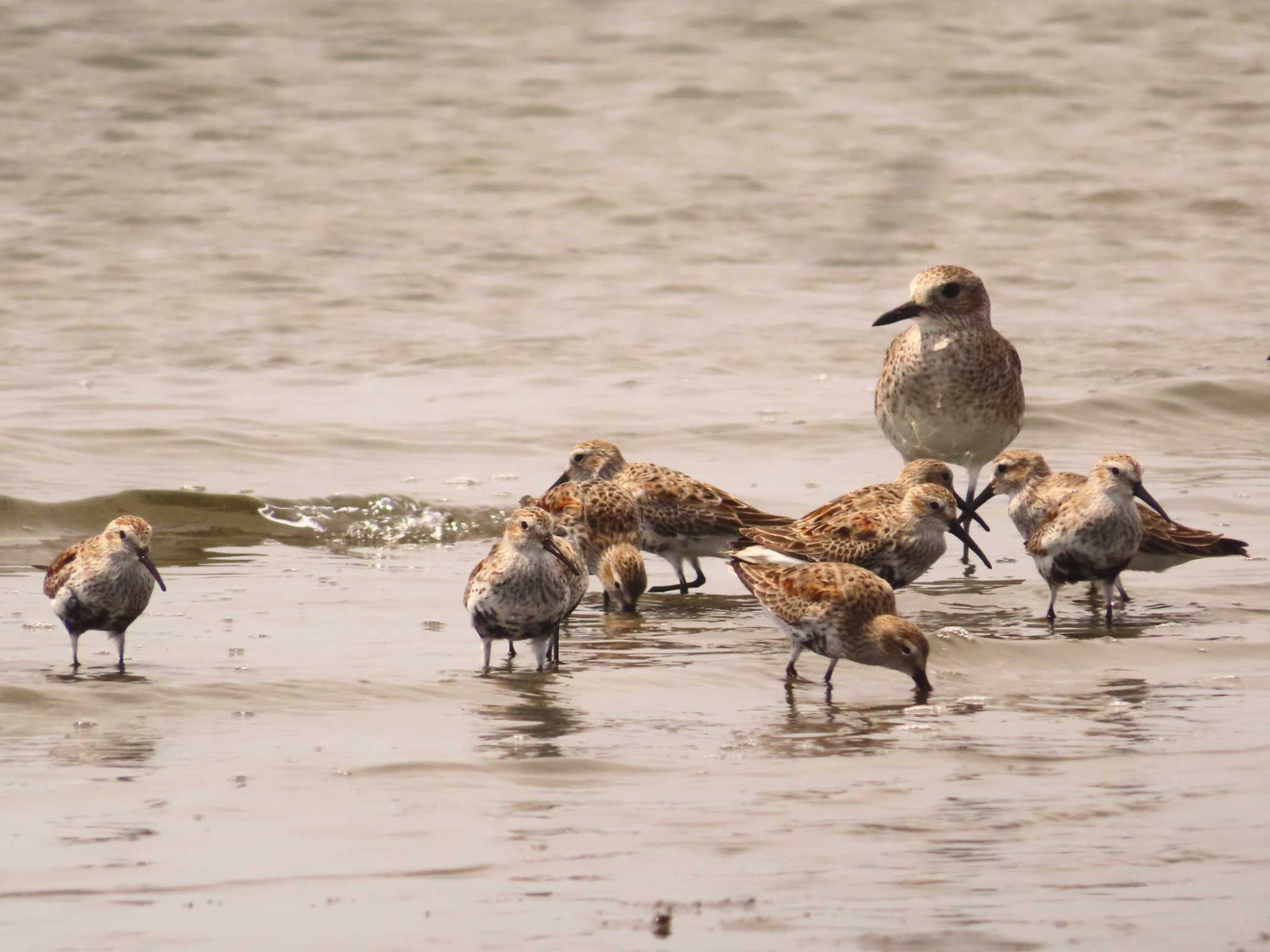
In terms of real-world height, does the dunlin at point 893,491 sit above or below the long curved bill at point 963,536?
above

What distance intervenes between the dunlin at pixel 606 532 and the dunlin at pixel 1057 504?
2076 mm

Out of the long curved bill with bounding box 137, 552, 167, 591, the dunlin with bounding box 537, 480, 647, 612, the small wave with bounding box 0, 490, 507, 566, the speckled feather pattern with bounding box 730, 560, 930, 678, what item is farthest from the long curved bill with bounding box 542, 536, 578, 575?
the small wave with bounding box 0, 490, 507, 566

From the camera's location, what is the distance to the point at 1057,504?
10547 millimetres

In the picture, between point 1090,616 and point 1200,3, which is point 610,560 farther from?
point 1200,3

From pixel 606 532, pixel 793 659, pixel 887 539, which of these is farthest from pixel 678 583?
pixel 793 659

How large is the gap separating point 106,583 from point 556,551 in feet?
6.33

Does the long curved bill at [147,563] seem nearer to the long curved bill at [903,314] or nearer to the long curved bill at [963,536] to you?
the long curved bill at [963,536]

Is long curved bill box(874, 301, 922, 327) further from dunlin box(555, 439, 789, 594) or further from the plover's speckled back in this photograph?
the plover's speckled back

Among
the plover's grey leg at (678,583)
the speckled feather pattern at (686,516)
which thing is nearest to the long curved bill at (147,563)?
the speckled feather pattern at (686,516)

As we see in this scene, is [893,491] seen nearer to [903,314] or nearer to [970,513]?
[970,513]

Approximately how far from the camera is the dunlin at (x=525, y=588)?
8.69 meters

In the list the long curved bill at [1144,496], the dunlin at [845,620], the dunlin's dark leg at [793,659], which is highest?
the long curved bill at [1144,496]

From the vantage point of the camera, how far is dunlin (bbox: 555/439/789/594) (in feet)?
36.7

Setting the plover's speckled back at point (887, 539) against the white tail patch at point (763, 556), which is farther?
the plover's speckled back at point (887, 539)
